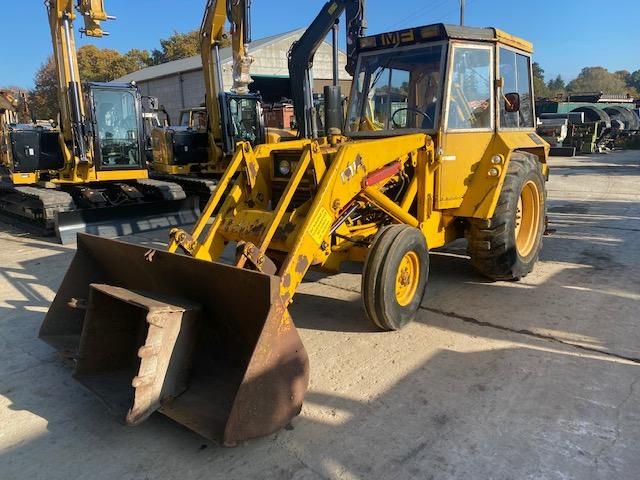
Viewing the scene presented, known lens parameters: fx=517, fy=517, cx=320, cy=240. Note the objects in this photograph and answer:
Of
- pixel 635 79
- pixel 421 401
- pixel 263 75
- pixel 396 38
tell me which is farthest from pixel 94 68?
pixel 635 79

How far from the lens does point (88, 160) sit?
31.5 feet

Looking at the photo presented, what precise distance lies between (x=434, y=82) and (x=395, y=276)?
200 centimetres

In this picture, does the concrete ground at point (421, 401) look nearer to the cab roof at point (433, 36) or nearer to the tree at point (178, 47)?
the cab roof at point (433, 36)

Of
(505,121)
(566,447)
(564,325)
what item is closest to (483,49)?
(505,121)

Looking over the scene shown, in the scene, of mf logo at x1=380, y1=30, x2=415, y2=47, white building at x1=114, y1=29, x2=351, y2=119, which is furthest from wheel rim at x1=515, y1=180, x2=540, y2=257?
white building at x1=114, y1=29, x2=351, y2=119

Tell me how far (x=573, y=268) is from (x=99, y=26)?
29.5ft

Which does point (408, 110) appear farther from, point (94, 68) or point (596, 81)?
point (596, 81)

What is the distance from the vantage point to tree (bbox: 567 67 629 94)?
7794cm

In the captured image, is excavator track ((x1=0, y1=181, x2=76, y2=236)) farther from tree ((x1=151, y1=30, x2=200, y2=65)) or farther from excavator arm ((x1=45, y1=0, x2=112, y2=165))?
tree ((x1=151, y1=30, x2=200, y2=65))

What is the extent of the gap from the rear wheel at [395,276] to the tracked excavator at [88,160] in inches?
Answer: 250

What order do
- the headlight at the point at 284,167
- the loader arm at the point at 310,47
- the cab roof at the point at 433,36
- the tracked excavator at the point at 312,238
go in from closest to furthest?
the tracked excavator at the point at 312,238 < the headlight at the point at 284,167 < the cab roof at the point at 433,36 < the loader arm at the point at 310,47

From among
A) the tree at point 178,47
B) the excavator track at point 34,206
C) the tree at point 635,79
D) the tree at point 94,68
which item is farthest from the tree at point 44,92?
the tree at point 635,79

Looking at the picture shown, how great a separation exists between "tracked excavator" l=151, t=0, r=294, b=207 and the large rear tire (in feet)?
19.7

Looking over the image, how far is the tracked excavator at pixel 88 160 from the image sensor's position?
9344mm
